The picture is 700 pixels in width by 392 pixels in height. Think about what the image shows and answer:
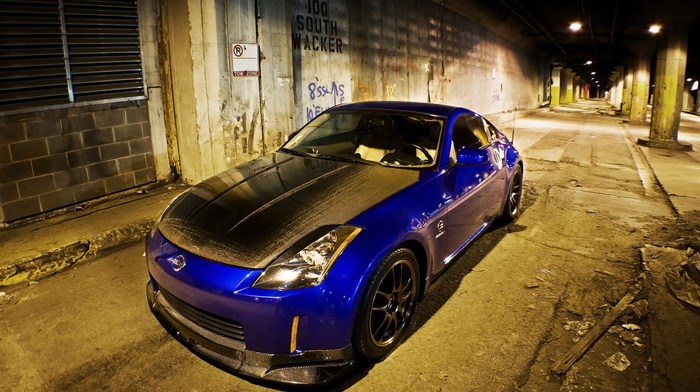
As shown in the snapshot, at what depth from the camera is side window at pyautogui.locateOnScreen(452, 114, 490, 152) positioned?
404cm

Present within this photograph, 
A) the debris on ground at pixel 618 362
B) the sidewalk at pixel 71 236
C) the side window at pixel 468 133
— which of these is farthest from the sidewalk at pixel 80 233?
the debris on ground at pixel 618 362

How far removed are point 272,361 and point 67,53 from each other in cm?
505

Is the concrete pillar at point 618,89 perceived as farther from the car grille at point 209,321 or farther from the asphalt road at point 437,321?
the car grille at point 209,321

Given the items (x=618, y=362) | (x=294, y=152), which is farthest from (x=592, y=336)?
(x=294, y=152)

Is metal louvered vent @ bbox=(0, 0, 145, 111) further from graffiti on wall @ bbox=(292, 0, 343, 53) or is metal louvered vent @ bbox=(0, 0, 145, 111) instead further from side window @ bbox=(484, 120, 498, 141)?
side window @ bbox=(484, 120, 498, 141)

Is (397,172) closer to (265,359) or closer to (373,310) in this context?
(373,310)

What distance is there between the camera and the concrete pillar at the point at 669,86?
13117mm

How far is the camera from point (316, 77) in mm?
9625

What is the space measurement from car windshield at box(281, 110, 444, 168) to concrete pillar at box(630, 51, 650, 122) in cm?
2472

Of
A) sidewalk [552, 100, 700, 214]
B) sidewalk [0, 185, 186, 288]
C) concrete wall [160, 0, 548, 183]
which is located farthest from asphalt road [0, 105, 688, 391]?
concrete wall [160, 0, 548, 183]

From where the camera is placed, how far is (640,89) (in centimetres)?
2447

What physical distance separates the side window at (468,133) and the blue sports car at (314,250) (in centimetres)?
16

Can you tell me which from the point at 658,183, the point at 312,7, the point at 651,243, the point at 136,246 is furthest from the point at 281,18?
the point at 658,183

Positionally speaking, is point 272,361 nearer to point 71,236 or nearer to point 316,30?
point 71,236
